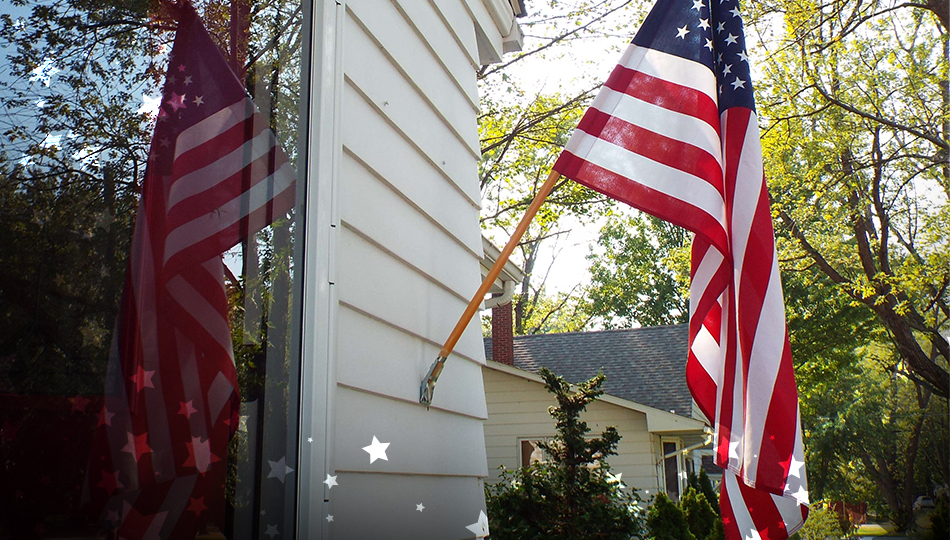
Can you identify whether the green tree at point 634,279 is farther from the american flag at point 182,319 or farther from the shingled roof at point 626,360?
the american flag at point 182,319

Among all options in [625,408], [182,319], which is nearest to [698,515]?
[625,408]

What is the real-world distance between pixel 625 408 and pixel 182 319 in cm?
1112

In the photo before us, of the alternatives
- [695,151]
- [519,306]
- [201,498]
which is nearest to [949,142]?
[695,151]

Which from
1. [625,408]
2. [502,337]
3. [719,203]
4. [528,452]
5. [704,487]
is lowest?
[704,487]

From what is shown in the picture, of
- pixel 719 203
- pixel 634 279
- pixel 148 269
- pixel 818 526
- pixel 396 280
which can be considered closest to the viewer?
pixel 148 269

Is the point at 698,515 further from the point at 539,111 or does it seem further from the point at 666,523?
the point at 539,111

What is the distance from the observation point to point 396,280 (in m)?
2.30

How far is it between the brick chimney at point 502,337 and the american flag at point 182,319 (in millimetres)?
12117

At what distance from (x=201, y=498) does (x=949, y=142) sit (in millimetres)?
12556

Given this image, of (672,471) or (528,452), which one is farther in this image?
(672,471)

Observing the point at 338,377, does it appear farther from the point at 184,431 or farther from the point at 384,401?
the point at 184,431

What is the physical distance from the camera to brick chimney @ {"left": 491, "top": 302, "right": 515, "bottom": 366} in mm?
13695

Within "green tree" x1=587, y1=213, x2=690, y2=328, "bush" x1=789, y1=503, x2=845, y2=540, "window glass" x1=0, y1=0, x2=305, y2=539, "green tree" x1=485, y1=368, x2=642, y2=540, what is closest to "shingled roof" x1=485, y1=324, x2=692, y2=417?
"bush" x1=789, y1=503, x2=845, y2=540

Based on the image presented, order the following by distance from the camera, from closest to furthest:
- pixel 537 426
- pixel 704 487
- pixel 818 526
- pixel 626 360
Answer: pixel 704 487, pixel 537 426, pixel 818 526, pixel 626 360
